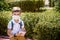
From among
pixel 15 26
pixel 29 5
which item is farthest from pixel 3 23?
pixel 29 5

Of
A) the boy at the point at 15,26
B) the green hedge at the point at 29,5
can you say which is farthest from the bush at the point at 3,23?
the green hedge at the point at 29,5

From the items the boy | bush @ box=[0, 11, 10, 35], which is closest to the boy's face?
the boy

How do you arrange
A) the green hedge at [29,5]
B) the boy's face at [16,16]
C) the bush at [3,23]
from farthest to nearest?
the green hedge at [29,5] → the bush at [3,23] → the boy's face at [16,16]

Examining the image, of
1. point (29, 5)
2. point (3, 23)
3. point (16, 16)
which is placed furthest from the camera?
point (29, 5)

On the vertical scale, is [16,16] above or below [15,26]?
above

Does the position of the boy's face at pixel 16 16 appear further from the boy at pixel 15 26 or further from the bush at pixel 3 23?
the bush at pixel 3 23

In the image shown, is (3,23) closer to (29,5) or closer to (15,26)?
(15,26)

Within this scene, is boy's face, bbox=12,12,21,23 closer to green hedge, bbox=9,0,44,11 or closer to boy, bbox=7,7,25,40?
boy, bbox=7,7,25,40

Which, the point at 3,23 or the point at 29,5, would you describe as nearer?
the point at 3,23

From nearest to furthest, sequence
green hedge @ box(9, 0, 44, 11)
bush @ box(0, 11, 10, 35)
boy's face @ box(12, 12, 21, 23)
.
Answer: boy's face @ box(12, 12, 21, 23), bush @ box(0, 11, 10, 35), green hedge @ box(9, 0, 44, 11)

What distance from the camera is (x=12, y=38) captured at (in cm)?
595

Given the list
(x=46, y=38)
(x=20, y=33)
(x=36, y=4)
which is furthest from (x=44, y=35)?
(x=36, y=4)

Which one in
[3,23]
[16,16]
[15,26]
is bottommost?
[3,23]

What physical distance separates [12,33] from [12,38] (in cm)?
14
